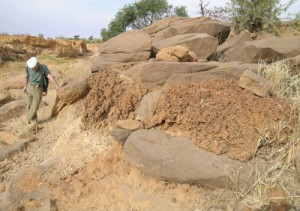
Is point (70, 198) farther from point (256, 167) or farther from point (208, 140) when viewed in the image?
point (256, 167)

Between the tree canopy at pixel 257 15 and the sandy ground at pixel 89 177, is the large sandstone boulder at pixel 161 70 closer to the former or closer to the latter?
the sandy ground at pixel 89 177

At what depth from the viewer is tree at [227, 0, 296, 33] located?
27.3 feet

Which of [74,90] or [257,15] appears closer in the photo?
[74,90]

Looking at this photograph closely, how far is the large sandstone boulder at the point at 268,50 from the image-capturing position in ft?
17.1

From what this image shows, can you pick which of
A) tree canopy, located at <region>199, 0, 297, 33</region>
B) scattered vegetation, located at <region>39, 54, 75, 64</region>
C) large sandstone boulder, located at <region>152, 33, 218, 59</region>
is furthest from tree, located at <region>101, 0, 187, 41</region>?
large sandstone boulder, located at <region>152, 33, 218, 59</region>

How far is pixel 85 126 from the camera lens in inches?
179

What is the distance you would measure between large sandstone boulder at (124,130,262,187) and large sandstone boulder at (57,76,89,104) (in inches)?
67.6

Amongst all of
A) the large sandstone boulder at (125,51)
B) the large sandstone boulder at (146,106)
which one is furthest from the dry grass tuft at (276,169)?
the large sandstone boulder at (125,51)

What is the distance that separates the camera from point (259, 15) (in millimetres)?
8445

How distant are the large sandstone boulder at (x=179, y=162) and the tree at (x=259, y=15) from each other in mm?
5736

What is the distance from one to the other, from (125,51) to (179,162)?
8.85ft

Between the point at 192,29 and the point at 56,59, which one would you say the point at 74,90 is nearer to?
the point at 192,29

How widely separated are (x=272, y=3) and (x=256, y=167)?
6467mm

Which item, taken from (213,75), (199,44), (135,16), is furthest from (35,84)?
(135,16)
